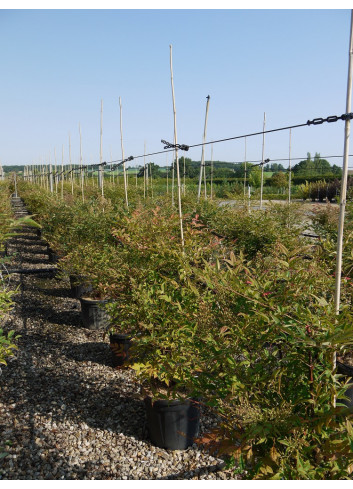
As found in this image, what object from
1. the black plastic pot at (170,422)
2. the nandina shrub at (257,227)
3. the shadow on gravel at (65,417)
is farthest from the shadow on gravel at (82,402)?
the nandina shrub at (257,227)

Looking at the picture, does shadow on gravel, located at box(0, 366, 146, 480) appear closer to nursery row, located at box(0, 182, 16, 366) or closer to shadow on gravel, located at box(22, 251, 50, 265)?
nursery row, located at box(0, 182, 16, 366)

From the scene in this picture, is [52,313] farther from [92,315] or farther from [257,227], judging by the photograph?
[257,227]

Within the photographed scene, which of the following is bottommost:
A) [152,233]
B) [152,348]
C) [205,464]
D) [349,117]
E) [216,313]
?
[205,464]

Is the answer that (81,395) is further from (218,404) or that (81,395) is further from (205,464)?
(218,404)

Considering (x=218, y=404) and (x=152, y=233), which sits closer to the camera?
(x=218, y=404)

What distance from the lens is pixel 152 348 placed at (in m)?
2.82

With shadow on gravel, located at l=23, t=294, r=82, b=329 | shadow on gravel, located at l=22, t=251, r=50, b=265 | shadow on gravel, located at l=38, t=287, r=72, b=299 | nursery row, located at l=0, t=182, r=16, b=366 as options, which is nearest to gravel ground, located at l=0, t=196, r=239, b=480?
shadow on gravel, located at l=23, t=294, r=82, b=329

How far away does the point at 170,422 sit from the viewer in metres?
2.71

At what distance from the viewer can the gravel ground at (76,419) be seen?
2.51m

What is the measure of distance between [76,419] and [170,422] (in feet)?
2.55

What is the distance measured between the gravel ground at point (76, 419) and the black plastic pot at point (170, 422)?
58 millimetres

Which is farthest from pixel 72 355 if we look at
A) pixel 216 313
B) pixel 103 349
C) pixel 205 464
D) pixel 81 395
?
pixel 216 313

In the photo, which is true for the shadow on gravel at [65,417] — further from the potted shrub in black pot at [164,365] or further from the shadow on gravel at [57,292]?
the shadow on gravel at [57,292]

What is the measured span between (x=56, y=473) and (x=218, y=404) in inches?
59.0
